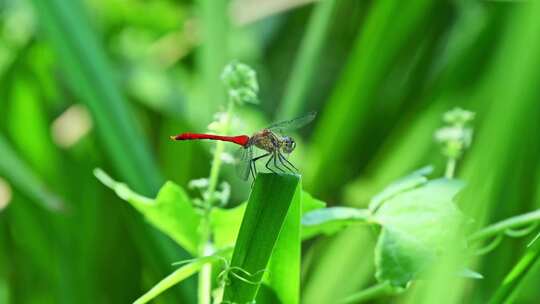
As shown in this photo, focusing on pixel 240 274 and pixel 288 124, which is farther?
pixel 288 124

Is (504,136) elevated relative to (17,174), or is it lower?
lower

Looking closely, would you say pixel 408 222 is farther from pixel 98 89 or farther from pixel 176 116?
pixel 176 116

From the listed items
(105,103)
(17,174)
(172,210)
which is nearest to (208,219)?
(172,210)

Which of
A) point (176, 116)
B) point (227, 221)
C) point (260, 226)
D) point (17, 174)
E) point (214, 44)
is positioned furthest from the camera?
point (176, 116)

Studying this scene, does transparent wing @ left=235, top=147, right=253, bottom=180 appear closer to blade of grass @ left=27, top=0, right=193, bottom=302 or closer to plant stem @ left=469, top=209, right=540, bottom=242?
plant stem @ left=469, top=209, right=540, bottom=242

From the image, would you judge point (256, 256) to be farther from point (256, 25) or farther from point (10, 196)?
point (256, 25)

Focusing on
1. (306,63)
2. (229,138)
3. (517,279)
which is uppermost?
(306,63)
